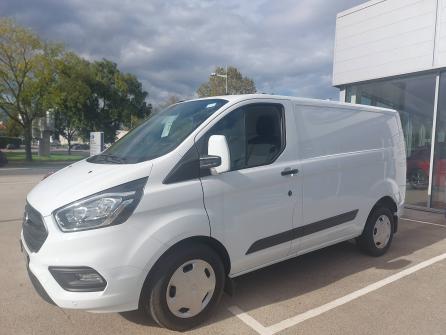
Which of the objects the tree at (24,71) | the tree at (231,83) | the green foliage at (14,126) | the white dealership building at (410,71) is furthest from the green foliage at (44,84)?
the white dealership building at (410,71)

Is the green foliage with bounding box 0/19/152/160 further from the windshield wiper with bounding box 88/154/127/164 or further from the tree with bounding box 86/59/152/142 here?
the windshield wiper with bounding box 88/154/127/164

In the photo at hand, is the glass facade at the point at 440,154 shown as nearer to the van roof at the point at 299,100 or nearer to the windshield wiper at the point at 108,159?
→ the van roof at the point at 299,100

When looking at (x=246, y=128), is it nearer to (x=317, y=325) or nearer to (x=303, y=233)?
(x=303, y=233)

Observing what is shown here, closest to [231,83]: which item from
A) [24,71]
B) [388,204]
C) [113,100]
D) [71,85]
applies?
[113,100]

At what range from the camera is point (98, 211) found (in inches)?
105

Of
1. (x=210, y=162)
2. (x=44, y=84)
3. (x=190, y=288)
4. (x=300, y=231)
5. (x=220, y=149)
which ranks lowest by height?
(x=190, y=288)

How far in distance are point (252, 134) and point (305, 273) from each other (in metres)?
1.91

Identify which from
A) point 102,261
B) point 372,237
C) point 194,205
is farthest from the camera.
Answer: point 372,237

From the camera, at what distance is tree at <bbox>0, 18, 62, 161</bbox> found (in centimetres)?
2447

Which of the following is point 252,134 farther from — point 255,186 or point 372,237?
point 372,237

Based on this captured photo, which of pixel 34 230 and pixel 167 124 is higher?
pixel 167 124

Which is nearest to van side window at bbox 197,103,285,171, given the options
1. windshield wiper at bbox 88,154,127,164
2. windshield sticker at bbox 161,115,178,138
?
windshield sticker at bbox 161,115,178,138

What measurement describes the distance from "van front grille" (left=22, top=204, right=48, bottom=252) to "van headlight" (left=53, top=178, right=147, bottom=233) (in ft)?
0.67

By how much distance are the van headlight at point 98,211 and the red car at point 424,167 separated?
795cm
